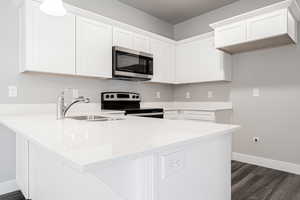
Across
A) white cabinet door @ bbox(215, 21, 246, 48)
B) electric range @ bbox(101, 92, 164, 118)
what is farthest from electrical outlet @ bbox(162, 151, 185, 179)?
white cabinet door @ bbox(215, 21, 246, 48)

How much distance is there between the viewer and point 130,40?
302cm

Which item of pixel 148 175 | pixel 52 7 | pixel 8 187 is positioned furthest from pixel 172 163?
pixel 8 187

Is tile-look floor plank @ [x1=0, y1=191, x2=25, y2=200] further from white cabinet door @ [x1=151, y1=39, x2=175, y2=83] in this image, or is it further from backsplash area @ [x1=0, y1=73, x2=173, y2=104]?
white cabinet door @ [x1=151, y1=39, x2=175, y2=83]

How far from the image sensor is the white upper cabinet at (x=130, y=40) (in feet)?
9.33

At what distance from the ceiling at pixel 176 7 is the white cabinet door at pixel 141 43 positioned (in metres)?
0.74

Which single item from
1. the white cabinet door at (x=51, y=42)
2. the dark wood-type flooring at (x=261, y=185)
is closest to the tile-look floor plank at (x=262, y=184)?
the dark wood-type flooring at (x=261, y=185)

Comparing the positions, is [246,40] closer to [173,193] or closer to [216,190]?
[216,190]

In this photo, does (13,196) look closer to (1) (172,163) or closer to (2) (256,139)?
(1) (172,163)

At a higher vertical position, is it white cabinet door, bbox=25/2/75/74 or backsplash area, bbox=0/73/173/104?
white cabinet door, bbox=25/2/75/74

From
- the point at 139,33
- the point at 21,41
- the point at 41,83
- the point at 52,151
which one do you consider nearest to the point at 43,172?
the point at 52,151

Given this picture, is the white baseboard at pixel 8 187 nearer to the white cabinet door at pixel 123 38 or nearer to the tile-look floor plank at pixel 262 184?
the white cabinet door at pixel 123 38

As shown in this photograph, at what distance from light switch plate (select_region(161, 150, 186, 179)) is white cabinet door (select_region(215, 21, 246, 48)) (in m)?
2.46

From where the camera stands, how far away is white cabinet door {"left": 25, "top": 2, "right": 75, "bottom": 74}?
2.10 meters

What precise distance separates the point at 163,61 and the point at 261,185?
2.46 m
